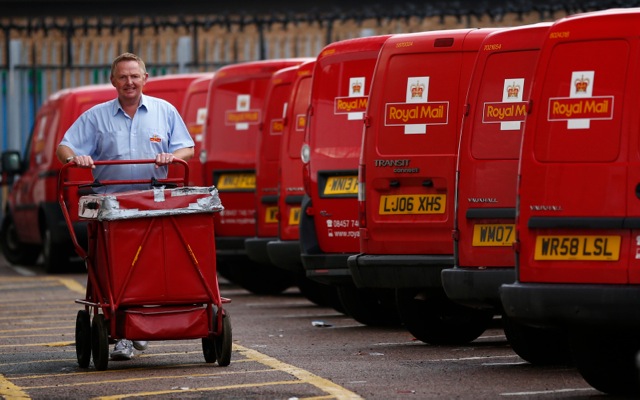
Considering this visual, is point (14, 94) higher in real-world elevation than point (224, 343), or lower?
higher

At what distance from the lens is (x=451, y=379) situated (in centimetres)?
986

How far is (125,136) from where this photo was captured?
A: 36.0 feet

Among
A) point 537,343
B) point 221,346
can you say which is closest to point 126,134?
point 221,346

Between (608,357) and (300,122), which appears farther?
(300,122)

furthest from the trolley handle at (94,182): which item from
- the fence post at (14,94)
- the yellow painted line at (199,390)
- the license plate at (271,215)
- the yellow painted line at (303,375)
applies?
the fence post at (14,94)

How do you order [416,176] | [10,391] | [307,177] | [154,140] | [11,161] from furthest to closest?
1. [11,161]
2. [307,177]
3. [416,176]
4. [154,140]
5. [10,391]

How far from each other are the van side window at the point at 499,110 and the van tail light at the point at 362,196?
4.89ft

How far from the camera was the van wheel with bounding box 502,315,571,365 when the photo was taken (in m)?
10.5

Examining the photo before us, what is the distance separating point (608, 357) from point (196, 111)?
10367 millimetres

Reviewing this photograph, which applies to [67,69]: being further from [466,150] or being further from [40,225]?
[466,150]

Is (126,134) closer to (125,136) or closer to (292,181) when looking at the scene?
(125,136)

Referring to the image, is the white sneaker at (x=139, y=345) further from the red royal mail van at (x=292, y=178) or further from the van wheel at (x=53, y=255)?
the van wheel at (x=53, y=255)

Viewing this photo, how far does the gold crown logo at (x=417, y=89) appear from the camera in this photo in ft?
38.6

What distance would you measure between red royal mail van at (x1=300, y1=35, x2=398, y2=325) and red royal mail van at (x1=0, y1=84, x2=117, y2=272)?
603 cm
